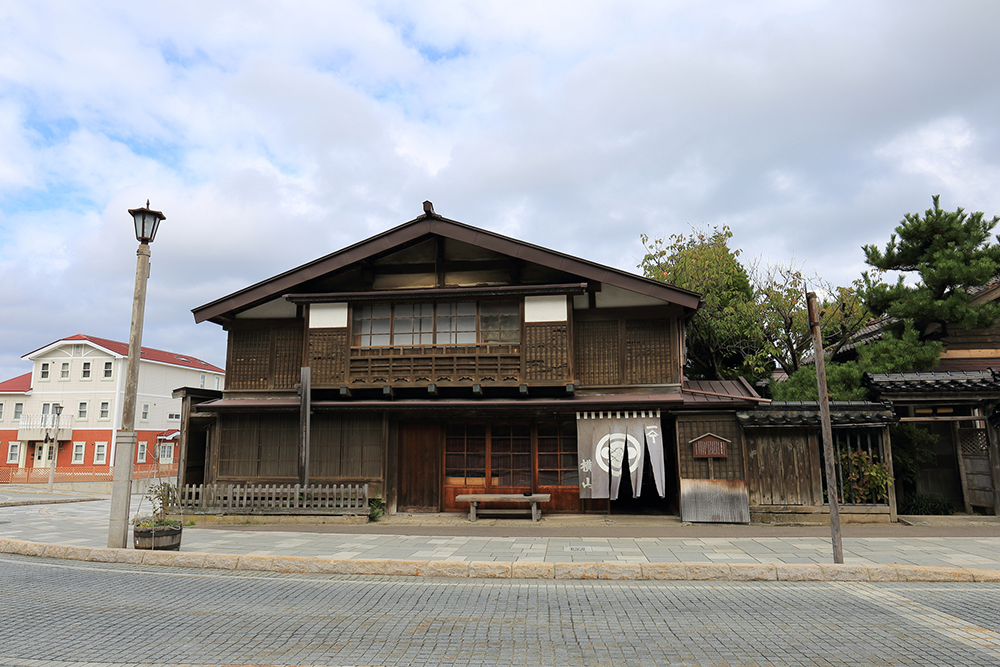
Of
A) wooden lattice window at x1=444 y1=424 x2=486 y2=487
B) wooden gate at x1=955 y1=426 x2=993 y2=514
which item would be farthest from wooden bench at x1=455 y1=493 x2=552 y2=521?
wooden gate at x1=955 y1=426 x2=993 y2=514

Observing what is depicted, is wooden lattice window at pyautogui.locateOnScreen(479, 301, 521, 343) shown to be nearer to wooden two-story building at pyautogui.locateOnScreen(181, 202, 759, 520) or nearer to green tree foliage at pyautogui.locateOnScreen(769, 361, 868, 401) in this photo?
wooden two-story building at pyautogui.locateOnScreen(181, 202, 759, 520)

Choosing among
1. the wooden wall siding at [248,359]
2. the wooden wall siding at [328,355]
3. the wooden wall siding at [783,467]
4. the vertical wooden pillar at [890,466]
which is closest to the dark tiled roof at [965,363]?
the vertical wooden pillar at [890,466]

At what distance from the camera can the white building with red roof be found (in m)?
42.3

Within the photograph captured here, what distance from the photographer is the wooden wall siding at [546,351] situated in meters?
15.6

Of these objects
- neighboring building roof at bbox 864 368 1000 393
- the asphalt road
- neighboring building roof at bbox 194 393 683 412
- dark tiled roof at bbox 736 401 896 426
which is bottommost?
the asphalt road

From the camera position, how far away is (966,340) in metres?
18.0

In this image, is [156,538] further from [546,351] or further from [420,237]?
[420,237]

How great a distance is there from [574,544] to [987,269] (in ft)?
45.6

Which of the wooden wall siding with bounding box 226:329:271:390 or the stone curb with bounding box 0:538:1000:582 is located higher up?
the wooden wall siding with bounding box 226:329:271:390

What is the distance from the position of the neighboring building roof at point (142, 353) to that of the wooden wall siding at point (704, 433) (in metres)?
41.4

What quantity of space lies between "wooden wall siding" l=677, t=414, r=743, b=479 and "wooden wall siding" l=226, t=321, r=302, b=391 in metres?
11.1

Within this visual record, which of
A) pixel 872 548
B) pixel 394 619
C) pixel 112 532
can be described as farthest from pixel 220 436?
pixel 872 548

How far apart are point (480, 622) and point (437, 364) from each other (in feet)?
Answer: 31.4

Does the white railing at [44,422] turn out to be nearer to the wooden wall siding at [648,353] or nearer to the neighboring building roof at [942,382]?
Result: the wooden wall siding at [648,353]
